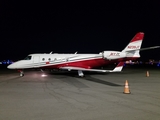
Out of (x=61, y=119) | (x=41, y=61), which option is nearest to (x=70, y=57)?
(x=41, y=61)

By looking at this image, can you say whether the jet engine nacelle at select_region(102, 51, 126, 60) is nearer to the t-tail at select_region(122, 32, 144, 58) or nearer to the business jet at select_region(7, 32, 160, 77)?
the business jet at select_region(7, 32, 160, 77)

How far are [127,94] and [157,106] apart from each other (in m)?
2.81

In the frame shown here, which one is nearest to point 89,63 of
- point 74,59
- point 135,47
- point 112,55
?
point 74,59

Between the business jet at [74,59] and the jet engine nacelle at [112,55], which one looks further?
the business jet at [74,59]

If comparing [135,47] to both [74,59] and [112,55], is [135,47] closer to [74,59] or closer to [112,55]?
[112,55]

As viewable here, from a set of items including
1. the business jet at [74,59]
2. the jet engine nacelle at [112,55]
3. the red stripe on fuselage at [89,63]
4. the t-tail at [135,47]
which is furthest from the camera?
the red stripe on fuselage at [89,63]

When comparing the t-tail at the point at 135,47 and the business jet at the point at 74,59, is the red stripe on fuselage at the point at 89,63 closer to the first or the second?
the business jet at the point at 74,59

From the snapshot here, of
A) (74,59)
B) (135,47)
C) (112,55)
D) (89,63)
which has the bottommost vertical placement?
(89,63)

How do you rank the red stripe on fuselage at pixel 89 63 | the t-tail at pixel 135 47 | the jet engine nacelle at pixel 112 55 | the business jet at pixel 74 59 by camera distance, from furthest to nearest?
1. the red stripe on fuselage at pixel 89 63
2. the t-tail at pixel 135 47
3. the business jet at pixel 74 59
4. the jet engine nacelle at pixel 112 55

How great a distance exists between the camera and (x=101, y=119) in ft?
19.7

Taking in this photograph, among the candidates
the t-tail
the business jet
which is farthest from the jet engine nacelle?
the t-tail

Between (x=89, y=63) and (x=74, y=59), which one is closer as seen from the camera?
(x=74, y=59)

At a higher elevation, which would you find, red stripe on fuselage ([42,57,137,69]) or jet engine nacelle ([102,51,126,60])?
jet engine nacelle ([102,51,126,60])

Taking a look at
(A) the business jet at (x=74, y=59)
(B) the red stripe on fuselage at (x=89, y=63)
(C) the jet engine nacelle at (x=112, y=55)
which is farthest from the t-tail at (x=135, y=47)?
(B) the red stripe on fuselage at (x=89, y=63)
